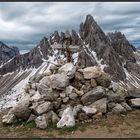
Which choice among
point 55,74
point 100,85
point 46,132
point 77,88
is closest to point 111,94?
point 100,85

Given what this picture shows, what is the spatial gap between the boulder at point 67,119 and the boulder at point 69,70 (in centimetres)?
425

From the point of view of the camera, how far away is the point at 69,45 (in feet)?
109

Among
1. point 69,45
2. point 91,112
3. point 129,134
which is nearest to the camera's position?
point 129,134

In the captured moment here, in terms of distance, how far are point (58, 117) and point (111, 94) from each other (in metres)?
5.60

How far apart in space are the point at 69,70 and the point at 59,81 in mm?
1676

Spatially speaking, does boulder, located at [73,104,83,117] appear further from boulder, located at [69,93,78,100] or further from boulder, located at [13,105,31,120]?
boulder, located at [13,105,31,120]

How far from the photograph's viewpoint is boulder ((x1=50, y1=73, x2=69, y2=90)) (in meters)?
28.2

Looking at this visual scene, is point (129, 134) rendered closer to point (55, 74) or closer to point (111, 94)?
point (111, 94)

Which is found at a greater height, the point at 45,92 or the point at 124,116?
the point at 45,92

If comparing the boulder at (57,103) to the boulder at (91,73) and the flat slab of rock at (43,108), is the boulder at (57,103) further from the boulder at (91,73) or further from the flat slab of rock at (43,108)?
the boulder at (91,73)

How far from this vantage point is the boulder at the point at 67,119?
2467 cm

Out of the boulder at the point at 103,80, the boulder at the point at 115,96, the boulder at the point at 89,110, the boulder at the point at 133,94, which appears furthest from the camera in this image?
the boulder at the point at 133,94

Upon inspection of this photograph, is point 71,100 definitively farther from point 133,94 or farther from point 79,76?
point 133,94

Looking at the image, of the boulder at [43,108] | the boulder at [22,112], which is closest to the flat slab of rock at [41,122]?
the boulder at [43,108]
